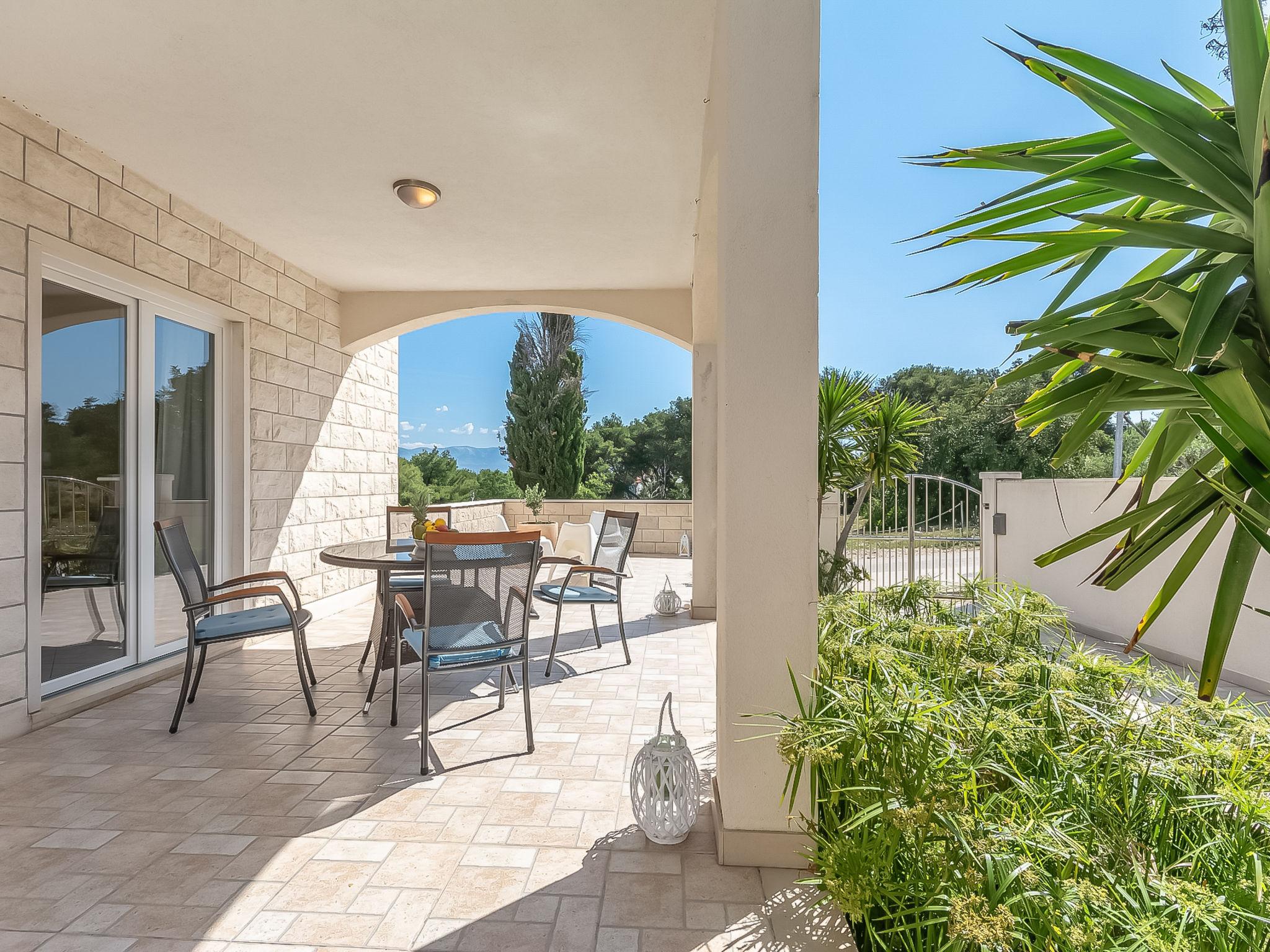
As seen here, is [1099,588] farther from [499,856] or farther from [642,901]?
[499,856]

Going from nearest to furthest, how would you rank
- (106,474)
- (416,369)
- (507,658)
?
(507,658)
(106,474)
(416,369)

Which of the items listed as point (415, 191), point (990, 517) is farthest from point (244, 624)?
point (990, 517)

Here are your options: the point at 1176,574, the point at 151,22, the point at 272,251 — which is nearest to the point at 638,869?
the point at 1176,574

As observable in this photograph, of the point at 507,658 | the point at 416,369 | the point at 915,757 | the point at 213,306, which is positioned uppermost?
the point at 416,369

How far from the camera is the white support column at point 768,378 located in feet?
5.82

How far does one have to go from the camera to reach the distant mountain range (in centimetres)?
1633

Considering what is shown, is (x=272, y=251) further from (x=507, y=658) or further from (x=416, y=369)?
(x=416, y=369)

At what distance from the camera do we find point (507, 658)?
266 cm

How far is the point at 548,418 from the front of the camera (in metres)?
14.5

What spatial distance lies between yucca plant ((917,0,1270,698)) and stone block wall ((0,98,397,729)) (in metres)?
3.68

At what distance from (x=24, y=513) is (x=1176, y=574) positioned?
3991 millimetres

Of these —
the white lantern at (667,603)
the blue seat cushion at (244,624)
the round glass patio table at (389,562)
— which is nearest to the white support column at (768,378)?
the round glass patio table at (389,562)

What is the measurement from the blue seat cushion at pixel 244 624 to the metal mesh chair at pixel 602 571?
1.25 metres

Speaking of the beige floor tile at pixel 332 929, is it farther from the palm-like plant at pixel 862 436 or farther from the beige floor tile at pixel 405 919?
the palm-like plant at pixel 862 436
